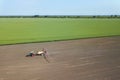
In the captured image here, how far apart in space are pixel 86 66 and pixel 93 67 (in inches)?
11.1

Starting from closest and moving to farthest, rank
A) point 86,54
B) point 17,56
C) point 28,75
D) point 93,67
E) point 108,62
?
point 28,75, point 93,67, point 108,62, point 17,56, point 86,54

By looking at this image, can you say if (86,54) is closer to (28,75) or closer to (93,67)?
(93,67)

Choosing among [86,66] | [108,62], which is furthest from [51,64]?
[108,62]

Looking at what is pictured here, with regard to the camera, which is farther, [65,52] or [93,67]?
[65,52]

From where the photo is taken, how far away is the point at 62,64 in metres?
10.0

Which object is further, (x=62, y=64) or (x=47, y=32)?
(x=47, y=32)

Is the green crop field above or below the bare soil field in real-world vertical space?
below

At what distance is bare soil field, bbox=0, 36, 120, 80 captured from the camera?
28.0 feet

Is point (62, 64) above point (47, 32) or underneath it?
above

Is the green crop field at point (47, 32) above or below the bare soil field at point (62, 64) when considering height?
below

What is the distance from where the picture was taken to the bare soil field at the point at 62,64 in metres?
8.52

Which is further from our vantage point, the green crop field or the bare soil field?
the green crop field

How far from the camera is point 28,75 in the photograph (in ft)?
28.0

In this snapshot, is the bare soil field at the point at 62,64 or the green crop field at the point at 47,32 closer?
the bare soil field at the point at 62,64
